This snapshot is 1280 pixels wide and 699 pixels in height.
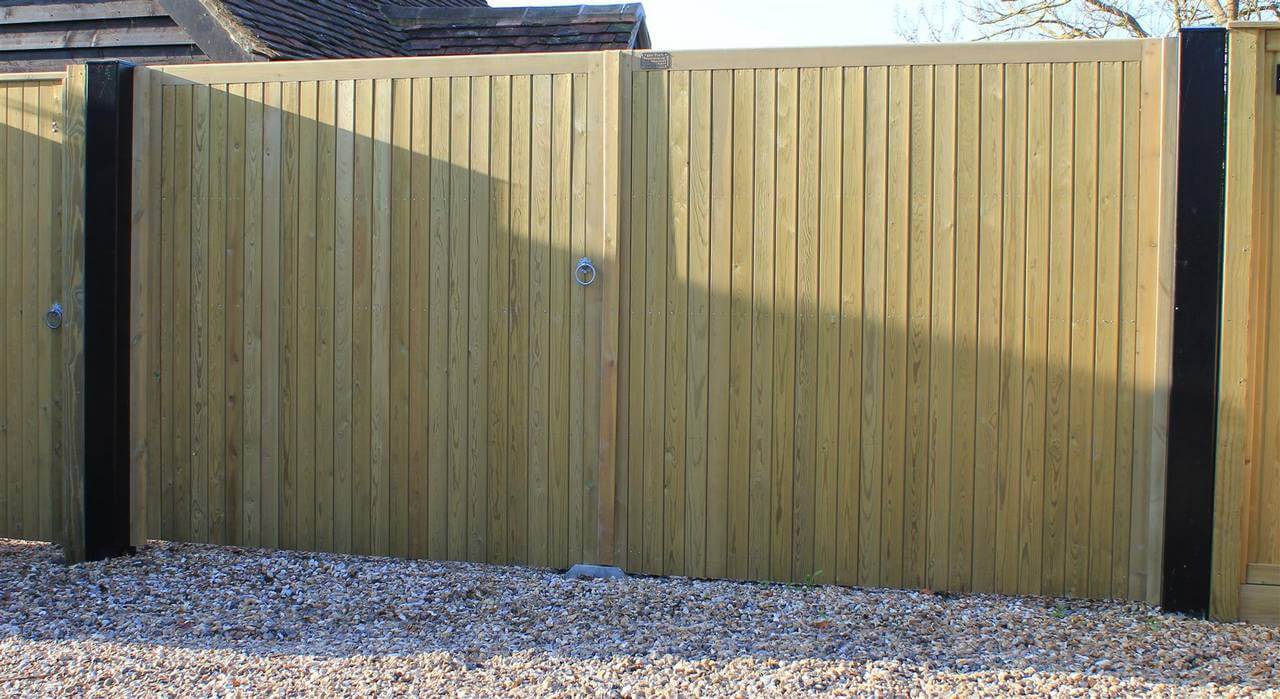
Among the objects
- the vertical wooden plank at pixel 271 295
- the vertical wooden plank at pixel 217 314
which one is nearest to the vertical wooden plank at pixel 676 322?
the vertical wooden plank at pixel 271 295

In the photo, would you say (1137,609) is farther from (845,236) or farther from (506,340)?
(506,340)

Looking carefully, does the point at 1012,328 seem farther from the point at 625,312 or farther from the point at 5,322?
the point at 5,322

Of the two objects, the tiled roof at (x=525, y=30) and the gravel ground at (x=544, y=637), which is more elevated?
the tiled roof at (x=525, y=30)

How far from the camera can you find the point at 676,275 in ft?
13.6

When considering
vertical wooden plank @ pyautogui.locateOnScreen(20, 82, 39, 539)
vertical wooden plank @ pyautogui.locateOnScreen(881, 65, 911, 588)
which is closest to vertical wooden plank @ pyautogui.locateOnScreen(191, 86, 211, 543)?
vertical wooden plank @ pyautogui.locateOnScreen(20, 82, 39, 539)

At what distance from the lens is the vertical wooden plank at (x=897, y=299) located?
13.1ft

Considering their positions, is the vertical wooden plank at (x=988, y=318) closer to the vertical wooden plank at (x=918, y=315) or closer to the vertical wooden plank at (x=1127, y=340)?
the vertical wooden plank at (x=918, y=315)

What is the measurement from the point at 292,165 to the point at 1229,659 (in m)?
3.62

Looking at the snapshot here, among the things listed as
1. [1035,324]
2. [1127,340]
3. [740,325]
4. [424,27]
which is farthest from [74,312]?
[424,27]

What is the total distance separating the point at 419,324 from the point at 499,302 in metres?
0.33

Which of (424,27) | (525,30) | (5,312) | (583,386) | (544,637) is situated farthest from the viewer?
(424,27)

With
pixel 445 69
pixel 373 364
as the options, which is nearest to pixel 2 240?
pixel 373 364

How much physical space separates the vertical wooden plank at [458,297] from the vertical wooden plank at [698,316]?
84cm

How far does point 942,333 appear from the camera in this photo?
13.1 ft
